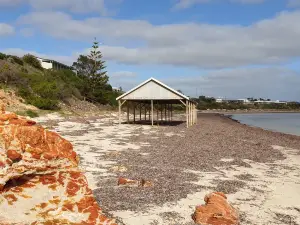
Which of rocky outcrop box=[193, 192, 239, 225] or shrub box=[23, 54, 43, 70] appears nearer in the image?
rocky outcrop box=[193, 192, 239, 225]

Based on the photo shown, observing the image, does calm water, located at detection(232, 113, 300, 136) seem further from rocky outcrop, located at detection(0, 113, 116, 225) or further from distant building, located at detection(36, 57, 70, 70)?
distant building, located at detection(36, 57, 70, 70)

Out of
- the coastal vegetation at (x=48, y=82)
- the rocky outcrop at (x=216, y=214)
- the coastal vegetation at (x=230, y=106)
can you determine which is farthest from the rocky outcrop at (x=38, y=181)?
the coastal vegetation at (x=230, y=106)

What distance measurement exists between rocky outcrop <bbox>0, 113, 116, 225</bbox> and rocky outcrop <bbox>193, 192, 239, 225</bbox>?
2252 millimetres

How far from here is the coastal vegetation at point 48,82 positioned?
43.1 meters

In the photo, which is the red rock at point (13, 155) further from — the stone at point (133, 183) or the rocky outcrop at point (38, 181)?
the stone at point (133, 183)

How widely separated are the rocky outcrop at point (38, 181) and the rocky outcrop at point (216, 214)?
2252mm

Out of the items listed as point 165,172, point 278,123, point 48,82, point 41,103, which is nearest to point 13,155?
point 165,172

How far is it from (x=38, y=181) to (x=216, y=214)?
3.64 meters

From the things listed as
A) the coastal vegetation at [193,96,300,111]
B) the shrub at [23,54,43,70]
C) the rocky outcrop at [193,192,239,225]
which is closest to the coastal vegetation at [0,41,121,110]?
the shrub at [23,54,43,70]

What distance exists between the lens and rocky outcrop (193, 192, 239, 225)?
6504 millimetres

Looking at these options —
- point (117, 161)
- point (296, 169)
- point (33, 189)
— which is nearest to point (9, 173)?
point (33, 189)

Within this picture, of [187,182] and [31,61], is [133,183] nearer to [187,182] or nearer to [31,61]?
[187,182]

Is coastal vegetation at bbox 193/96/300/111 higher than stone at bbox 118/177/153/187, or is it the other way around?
coastal vegetation at bbox 193/96/300/111

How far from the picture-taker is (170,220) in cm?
682
